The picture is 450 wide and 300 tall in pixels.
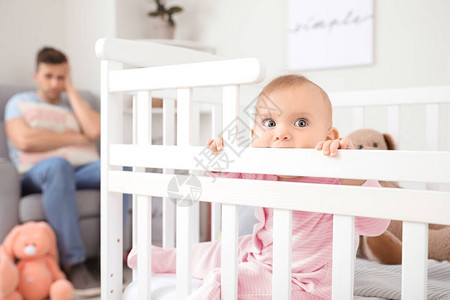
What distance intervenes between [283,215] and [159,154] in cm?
28

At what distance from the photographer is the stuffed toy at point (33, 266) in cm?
171

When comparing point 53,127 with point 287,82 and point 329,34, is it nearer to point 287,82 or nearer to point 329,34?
point 329,34

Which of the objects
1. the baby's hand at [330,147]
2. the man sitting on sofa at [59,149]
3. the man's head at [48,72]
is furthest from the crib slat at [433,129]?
the man's head at [48,72]

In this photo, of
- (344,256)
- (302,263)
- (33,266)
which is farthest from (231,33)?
(344,256)

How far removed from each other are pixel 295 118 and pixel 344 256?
0.27 meters

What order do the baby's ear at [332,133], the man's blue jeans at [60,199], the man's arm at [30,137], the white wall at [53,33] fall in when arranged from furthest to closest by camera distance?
the white wall at [53,33] → the man's arm at [30,137] → the man's blue jeans at [60,199] → the baby's ear at [332,133]

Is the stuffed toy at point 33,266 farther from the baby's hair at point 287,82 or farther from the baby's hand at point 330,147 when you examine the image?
the baby's hand at point 330,147

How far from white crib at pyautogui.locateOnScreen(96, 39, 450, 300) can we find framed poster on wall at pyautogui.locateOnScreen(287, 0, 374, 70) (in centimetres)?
107

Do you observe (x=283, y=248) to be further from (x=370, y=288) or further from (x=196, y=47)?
(x=196, y=47)

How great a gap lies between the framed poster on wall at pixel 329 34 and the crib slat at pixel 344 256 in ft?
4.53

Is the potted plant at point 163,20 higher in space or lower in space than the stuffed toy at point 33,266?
higher

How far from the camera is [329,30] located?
2014 mm

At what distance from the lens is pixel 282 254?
0.74m

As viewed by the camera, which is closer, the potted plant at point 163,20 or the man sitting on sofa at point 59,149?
the man sitting on sofa at point 59,149
